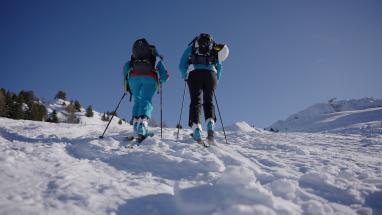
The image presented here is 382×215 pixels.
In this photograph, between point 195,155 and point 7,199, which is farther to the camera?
point 195,155

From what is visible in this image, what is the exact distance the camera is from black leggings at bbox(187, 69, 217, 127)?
634cm

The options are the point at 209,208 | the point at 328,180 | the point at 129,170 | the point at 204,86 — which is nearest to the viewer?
the point at 209,208

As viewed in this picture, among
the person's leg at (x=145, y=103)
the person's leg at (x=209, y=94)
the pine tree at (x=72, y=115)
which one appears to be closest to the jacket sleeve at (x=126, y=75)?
the person's leg at (x=145, y=103)

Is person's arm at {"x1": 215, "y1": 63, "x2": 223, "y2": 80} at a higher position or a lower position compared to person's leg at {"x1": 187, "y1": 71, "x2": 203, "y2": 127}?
higher

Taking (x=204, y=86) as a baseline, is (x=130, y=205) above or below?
below

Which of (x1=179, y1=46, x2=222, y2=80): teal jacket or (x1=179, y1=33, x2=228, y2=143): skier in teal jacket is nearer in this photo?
(x1=179, y1=33, x2=228, y2=143): skier in teal jacket

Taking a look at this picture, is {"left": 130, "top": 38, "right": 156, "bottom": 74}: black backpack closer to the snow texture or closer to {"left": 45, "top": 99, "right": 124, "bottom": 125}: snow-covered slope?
the snow texture

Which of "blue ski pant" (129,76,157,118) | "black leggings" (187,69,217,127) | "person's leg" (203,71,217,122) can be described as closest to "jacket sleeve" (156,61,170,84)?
"blue ski pant" (129,76,157,118)

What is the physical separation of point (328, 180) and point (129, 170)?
8.81ft

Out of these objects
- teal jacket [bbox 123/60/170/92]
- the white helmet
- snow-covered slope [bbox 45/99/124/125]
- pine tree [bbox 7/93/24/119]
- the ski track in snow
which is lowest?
the ski track in snow

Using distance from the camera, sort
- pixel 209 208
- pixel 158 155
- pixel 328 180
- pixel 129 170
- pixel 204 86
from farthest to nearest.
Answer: pixel 204 86 → pixel 158 155 → pixel 129 170 → pixel 328 180 → pixel 209 208

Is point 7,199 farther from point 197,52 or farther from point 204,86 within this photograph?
point 197,52

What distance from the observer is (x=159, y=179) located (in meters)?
3.75

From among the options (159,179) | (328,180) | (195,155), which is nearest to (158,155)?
(195,155)
